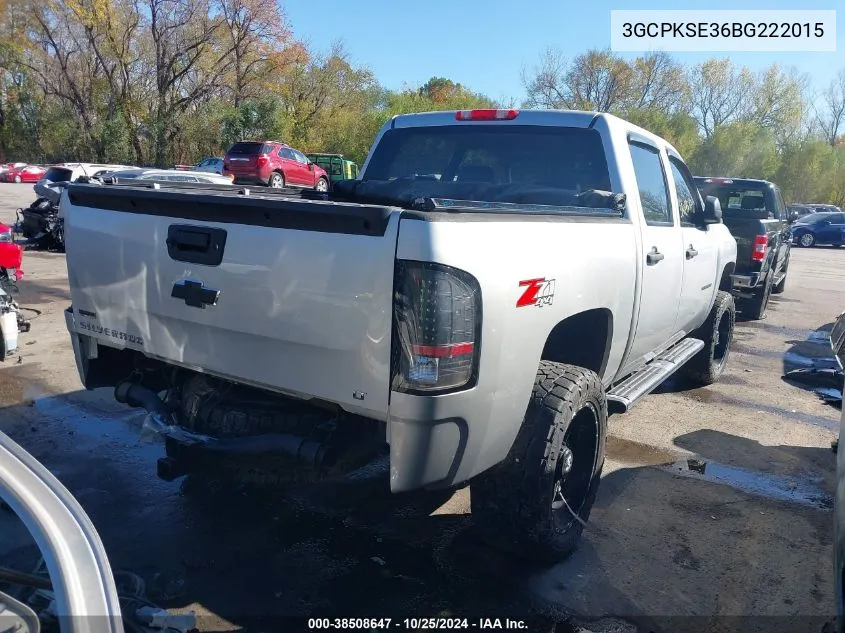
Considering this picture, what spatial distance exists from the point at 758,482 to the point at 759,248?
5.69m

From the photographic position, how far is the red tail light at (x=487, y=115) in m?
4.50

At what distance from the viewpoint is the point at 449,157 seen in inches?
184

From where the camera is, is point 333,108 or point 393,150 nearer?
point 393,150

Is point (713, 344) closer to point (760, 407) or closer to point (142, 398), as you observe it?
point (760, 407)

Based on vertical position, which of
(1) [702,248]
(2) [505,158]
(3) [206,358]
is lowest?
(3) [206,358]

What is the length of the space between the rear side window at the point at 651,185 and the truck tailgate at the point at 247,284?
2.33 m

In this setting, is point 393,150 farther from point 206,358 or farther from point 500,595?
point 500,595

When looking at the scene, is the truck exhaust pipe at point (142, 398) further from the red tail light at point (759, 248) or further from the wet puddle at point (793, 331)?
the wet puddle at point (793, 331)

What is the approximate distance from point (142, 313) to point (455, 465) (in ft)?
5.28

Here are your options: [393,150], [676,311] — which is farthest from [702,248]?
[393,150]

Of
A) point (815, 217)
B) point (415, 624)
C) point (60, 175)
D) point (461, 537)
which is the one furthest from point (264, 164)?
point (415, 624)

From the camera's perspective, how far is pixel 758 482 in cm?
454

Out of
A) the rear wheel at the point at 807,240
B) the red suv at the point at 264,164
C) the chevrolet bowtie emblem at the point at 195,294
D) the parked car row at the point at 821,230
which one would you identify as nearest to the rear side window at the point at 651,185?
the chevrolet bowtie emblem at the point at 195,294

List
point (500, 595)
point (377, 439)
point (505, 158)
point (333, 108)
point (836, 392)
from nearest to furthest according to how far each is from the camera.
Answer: point (377, 439)
point (500, 595)
point (505, 158)
point (836, 392)
point (333, 108)
